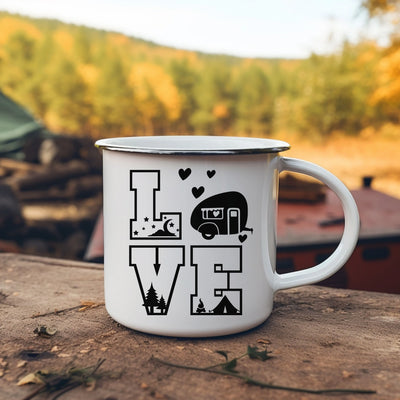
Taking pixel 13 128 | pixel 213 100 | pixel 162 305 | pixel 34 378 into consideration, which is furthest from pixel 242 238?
pixel 213 100

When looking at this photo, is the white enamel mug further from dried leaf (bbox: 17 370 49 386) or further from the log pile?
the log pile

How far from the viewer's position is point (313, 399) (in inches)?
25.3

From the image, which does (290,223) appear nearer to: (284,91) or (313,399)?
(313,399)

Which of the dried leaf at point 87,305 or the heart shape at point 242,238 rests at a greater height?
the heart shape at point 242,238

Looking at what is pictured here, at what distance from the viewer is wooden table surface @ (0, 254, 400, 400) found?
675 millimetres

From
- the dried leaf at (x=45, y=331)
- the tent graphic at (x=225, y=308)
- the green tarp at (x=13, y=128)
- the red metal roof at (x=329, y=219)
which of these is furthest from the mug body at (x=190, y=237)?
the green tarp at (x=13, y=128)

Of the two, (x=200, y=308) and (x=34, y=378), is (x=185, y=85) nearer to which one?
(x=200, y=308)

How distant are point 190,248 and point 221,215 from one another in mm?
74

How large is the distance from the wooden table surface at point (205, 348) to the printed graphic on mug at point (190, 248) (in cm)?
8

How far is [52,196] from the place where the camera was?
22.1 ft

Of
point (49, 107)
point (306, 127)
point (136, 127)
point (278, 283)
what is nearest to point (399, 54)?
point (278, 283)

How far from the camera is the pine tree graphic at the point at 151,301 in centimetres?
81

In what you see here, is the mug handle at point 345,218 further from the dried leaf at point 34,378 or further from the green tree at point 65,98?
the green tree at point 65,98

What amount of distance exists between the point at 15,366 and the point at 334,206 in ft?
7.55
